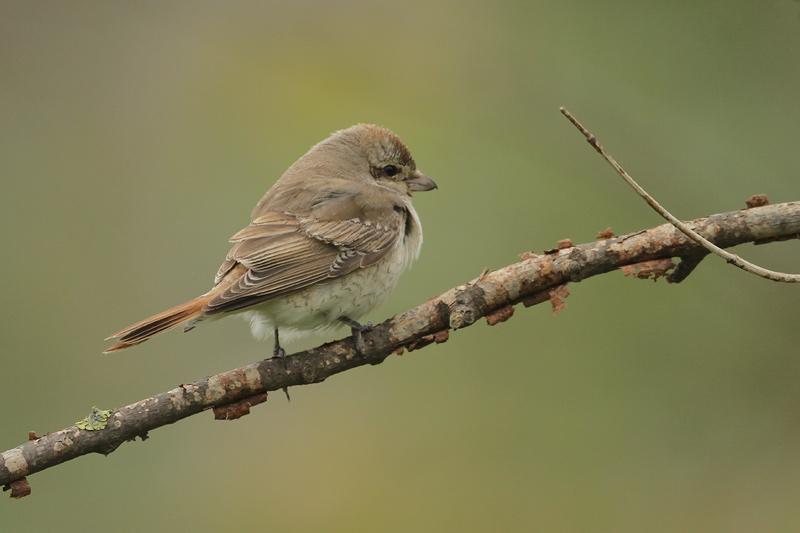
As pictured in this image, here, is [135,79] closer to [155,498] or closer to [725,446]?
[155,498]

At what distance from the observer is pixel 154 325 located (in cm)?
365

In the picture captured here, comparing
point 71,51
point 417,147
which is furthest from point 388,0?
point 71,51

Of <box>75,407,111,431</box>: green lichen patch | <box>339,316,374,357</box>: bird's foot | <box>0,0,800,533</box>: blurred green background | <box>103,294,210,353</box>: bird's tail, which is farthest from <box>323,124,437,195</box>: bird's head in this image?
<box>75,407,111,431</box>: green lichen patch

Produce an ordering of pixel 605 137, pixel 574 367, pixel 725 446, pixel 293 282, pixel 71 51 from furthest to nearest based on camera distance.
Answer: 1. pixel 71 51
2. pixel 574 367
3. pixel 725 446
4. pixel 605 137
5. pixel 293 282

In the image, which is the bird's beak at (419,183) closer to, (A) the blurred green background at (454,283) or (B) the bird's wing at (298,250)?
(B) the bird's wing at (298,250)

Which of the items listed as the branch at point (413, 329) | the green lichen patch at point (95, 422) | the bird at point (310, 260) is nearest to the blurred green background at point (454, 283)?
the bird at point (310, 260)

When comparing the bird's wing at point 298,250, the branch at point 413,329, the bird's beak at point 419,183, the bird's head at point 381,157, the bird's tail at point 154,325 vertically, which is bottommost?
the branch at point 413,329

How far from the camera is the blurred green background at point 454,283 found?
203 inches

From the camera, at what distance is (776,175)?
459 cm

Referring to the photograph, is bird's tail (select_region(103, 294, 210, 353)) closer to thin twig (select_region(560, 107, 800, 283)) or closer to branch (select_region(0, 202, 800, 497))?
branch (select_region(0, 202, 800, 497))

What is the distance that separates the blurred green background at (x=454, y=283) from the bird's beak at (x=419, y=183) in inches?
Result: 36.7

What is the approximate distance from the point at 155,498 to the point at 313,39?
338 centimetres

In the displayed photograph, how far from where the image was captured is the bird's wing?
→ 3971 mm

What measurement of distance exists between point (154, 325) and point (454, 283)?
2.91 meters
